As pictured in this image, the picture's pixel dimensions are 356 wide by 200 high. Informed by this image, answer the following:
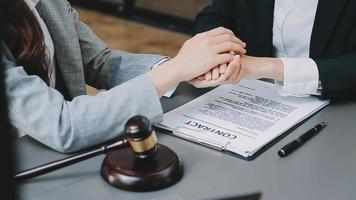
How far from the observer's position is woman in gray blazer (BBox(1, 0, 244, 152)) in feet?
2.79

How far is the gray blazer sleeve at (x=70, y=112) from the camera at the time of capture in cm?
84

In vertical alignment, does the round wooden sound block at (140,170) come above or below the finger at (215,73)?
below

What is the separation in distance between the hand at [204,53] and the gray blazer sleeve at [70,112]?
13 centimetres

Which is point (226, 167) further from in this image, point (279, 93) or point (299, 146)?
point (279, 93)

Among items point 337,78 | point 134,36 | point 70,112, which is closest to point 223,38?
point 337,78

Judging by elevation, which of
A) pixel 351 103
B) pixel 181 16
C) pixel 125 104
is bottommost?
pixel 181 16

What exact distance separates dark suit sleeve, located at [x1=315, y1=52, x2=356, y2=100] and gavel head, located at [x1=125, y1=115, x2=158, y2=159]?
0.50 m

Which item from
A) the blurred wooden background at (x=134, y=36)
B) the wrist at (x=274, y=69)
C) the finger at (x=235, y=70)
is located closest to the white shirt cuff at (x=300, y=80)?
the wrist at (x=274, y=69)

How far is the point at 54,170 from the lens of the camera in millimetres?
797

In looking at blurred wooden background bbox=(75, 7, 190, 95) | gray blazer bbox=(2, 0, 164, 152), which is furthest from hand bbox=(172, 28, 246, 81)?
blurred wooden background bbox=(75, 7, 190, 95)

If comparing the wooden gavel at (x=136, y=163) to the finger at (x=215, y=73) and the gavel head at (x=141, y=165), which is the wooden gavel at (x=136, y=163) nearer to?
the gavel head at (x=141, y=165)

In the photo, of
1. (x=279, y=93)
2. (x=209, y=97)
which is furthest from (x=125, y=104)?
(x=279, y=93)

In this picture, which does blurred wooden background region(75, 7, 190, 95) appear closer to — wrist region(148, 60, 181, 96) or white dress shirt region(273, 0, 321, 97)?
white dress shirt region(273, 0, 321, 97)

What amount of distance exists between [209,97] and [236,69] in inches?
3.7
